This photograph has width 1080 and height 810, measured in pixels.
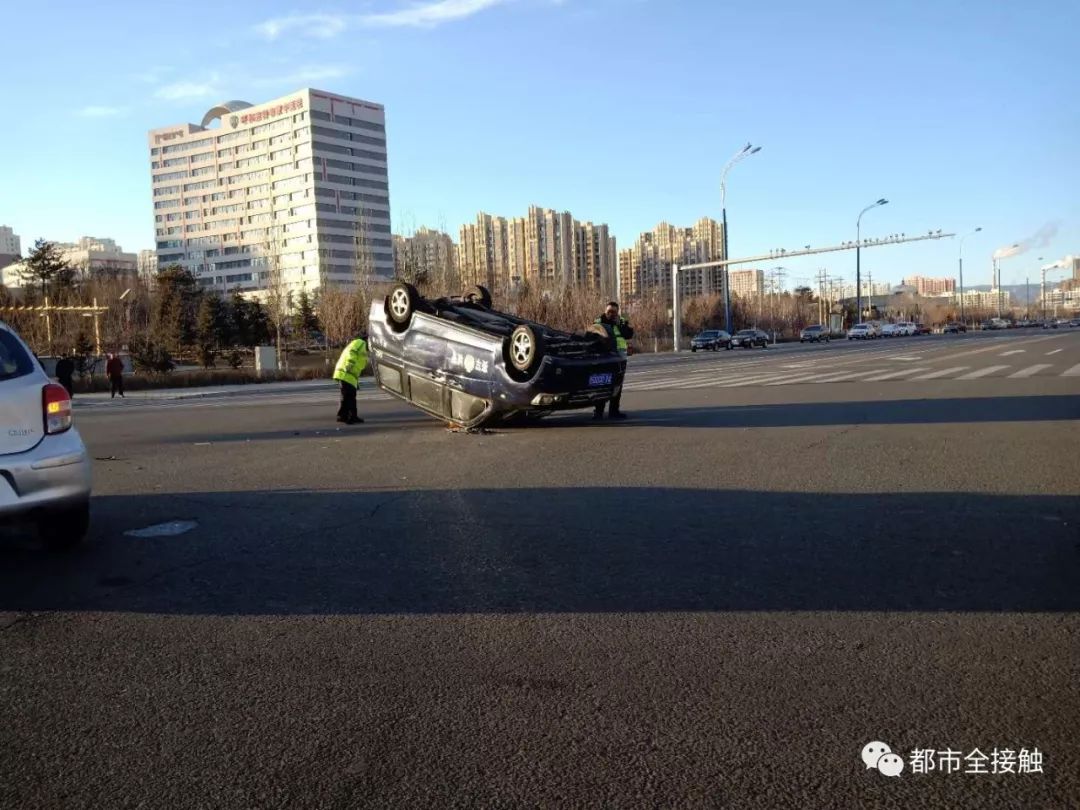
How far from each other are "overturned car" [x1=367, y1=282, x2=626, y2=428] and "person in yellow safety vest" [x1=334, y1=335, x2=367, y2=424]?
0.78m

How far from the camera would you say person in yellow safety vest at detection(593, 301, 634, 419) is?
527 inches

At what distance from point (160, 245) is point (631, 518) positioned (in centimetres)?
16709

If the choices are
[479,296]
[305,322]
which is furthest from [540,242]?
[479,296]

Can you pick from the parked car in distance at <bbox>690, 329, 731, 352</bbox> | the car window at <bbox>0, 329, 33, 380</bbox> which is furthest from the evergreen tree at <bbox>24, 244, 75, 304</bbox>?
the car window at <bbox>0, 329, 33, 380</bbox>

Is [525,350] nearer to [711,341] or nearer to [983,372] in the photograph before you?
[983,372]

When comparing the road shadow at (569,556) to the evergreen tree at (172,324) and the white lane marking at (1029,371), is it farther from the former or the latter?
the evergreen tree at (172,324)

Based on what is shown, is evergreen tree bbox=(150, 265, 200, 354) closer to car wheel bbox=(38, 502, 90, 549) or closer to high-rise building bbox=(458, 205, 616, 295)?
car wheel bbox=(38, 502, 90, 549)

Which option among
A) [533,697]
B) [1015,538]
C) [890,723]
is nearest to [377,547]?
[533,697]

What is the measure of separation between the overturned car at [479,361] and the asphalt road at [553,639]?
272cm

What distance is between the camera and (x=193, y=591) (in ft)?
16.4

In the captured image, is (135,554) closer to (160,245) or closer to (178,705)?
(178,705)

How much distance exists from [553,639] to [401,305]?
360 inches

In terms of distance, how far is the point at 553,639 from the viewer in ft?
13.5

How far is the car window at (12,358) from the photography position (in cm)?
559
